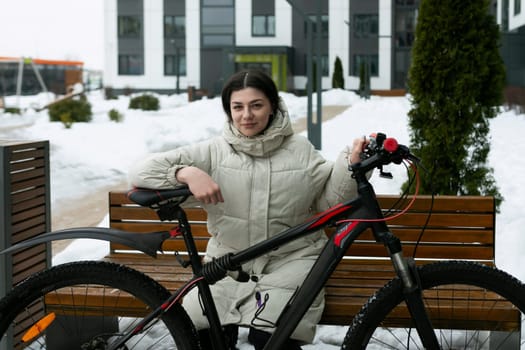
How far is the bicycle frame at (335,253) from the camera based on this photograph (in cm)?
229

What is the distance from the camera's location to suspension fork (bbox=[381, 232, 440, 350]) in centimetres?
227

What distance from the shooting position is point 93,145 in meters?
14.5

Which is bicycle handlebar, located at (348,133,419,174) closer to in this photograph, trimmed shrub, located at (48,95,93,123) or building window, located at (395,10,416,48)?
trimmed shrub, located at (48,95,93,123)

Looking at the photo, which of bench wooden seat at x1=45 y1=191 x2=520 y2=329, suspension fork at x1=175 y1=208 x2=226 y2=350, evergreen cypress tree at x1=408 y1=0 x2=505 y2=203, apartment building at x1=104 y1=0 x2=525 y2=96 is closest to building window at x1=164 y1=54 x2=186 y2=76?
apartment building at x1=104 y1=0 x2=525 y2=96

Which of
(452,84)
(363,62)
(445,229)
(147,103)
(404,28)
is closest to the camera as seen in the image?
(445,229)

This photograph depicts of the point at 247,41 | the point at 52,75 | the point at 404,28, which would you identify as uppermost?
the point at 404,28

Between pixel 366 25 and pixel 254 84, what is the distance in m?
39.4

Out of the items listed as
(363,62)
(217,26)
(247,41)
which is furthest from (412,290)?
(217,26)

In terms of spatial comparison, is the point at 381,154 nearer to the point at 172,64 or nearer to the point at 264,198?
the point at 264,198

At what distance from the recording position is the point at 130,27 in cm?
4475

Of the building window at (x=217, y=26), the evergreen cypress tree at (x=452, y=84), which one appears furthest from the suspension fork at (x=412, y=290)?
the building window at (x=217, y=26)

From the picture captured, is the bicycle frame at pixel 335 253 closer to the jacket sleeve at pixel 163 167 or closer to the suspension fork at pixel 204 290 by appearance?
the suspension fork at pixel 204 290

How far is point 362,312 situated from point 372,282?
844 mm

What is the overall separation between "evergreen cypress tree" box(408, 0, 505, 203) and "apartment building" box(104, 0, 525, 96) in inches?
1321
